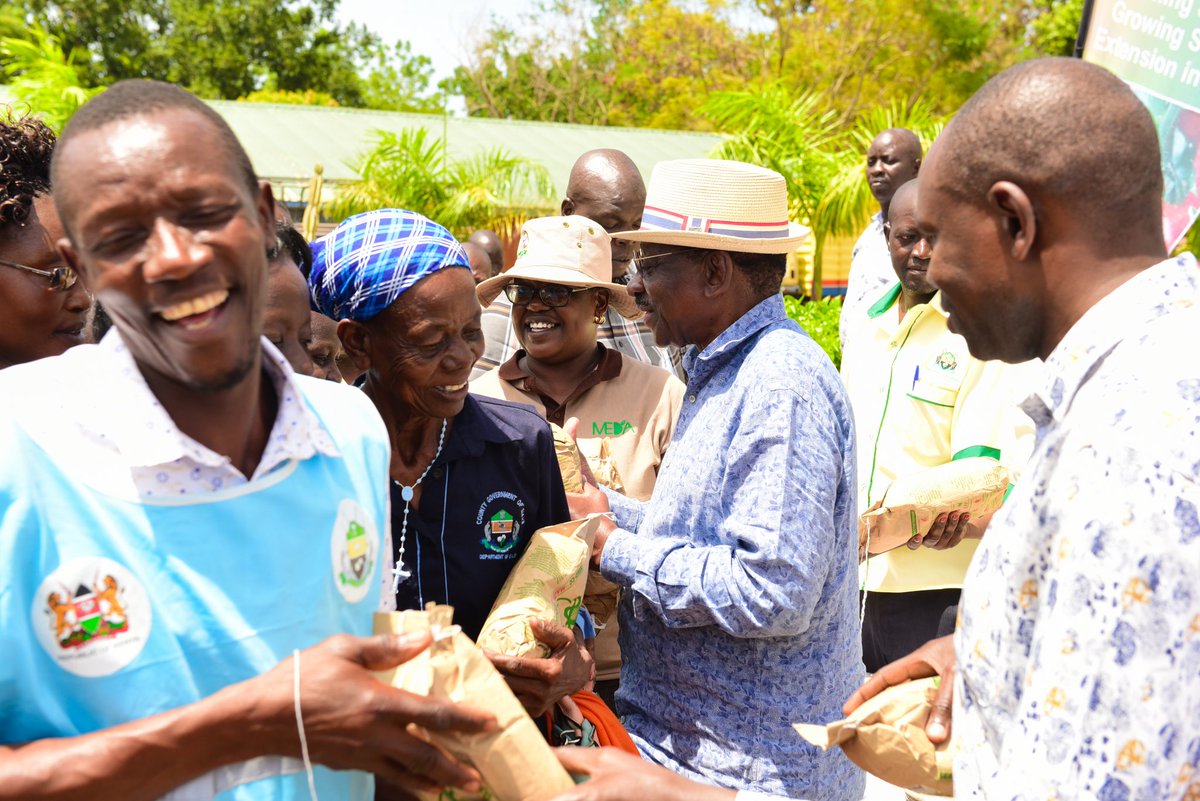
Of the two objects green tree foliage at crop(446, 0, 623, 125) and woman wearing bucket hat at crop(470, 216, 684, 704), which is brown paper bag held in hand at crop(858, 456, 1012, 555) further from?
green tree foliage at crop(446, 0, 623, 125)

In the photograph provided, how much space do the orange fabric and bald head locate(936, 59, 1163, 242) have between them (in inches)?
59.2

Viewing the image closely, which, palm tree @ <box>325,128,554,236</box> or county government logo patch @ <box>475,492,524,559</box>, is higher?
county government logo patch @ <box>475,492,524,559</box>

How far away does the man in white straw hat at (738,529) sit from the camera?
8.57 feet

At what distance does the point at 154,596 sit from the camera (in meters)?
1.52

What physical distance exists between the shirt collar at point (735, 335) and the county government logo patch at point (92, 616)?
1719 mm

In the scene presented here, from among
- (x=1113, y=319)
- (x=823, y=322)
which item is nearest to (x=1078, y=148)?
(x=1113, y=319)

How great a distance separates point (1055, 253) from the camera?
1.65m

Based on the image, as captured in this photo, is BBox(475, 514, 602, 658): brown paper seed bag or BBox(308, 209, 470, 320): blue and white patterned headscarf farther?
BBox(308, 209, 470, 320): blue and white patterned headscarf

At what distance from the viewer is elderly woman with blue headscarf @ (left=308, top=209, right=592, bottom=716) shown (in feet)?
8.30

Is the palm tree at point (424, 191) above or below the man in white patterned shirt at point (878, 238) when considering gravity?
below

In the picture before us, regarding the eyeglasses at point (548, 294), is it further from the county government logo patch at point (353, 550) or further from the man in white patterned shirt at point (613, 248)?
the county government logo patch at point (353, 550)

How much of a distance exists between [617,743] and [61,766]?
4.63ft

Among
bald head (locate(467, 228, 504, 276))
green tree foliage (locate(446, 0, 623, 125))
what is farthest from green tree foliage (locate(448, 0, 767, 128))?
bald head (locate(467, 228, 504, 276))

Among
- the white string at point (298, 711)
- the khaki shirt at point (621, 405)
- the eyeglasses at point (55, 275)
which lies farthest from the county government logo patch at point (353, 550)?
the khaki shirt at point (621, 405)
